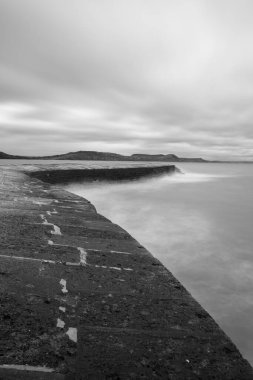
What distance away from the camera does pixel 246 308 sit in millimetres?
3334

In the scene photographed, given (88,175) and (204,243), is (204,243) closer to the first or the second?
(204,243)

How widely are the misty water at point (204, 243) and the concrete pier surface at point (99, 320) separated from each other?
1103mm

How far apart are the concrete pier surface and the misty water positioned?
1.10 m

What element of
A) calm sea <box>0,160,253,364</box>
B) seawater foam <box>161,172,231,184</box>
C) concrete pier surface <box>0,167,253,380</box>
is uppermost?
concrete pier surface <box>0,167,253,380</box>

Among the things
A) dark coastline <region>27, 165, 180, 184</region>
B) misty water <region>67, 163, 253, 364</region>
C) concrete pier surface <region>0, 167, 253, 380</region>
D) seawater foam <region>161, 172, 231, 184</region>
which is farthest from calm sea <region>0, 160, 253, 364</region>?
seawater foam <region>161, 172, 231, 184</region>

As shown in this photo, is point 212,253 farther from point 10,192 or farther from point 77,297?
point 77,297

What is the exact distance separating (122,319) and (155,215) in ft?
25.1

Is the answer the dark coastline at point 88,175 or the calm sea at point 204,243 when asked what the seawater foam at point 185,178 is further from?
the calm sea at point 204,243

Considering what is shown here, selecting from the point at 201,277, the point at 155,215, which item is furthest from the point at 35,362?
the point at 155,215

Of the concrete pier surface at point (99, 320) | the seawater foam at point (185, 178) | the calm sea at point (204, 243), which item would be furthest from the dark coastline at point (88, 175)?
the concrete pier surface at point (99, 320)

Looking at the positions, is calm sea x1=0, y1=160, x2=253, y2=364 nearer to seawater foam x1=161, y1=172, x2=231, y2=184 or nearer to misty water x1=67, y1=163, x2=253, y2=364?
misty water x1=67, y1=163, x2=253, y2=364

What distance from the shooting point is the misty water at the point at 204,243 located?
11.0ft

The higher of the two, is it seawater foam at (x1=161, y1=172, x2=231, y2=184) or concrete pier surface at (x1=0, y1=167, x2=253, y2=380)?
concrete pier surface at (x1=0, y1=167, x2=253, y2=380)

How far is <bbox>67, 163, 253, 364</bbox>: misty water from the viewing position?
11.0 feet
